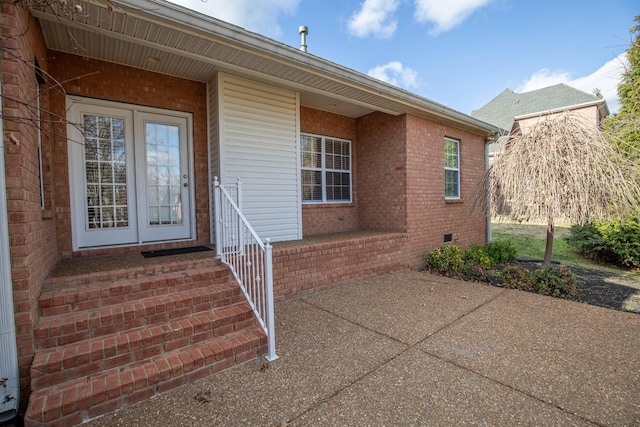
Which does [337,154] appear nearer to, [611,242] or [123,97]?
[123,97]

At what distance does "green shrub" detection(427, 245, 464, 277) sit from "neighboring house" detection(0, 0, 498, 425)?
231 mm

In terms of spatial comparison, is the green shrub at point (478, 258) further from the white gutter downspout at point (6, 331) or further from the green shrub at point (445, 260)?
the white gutter downspout at point (6, 331)

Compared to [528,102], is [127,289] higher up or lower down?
lower down

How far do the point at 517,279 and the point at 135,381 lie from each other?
5.47m

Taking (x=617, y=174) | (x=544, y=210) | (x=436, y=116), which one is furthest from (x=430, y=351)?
(x=436, y=116)

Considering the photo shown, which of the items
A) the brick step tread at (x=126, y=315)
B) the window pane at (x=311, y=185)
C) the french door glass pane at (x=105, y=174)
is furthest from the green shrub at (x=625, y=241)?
the french door glass pane at (x=105, y=174)

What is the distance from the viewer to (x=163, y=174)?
14.7 feet

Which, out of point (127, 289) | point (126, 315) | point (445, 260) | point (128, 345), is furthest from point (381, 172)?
point (128, 345)

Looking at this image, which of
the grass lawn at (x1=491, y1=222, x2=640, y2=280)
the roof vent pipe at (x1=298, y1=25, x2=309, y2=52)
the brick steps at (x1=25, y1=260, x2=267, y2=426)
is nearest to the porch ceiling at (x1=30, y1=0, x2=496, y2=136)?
the roof vent pipe at (x1=298, y1=25, x2=309, y2=52)

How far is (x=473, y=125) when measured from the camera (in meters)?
7.29

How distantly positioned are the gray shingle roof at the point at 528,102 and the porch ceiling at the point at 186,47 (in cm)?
1567

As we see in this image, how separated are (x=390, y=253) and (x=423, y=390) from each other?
359 centimetres

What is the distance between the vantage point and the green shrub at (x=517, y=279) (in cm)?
489

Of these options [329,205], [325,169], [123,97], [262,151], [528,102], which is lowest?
[329,205]
